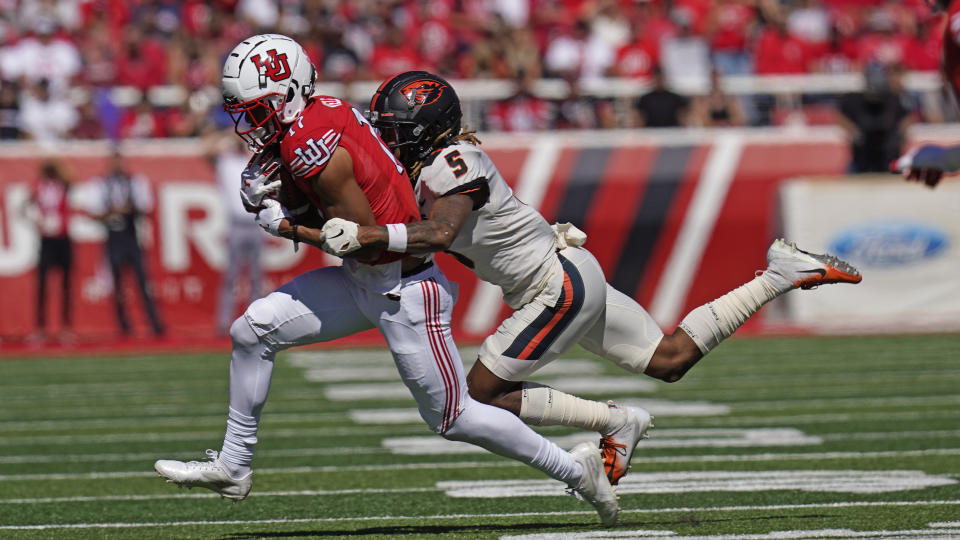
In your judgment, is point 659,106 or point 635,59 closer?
point 659,106

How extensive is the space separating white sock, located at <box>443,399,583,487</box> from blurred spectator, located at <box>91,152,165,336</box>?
8731mm

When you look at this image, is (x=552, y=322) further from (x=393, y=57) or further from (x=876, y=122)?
(x=393, y=57)

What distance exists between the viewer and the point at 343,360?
12.0 metres

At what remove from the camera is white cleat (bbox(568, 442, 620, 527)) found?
526 centimetres

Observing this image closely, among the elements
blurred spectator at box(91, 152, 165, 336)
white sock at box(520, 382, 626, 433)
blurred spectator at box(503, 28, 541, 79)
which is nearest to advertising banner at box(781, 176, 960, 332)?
blurred spectator at box(503, 28, 541, 79)

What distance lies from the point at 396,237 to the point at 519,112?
9.75 m

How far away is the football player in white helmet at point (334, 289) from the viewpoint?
4.89 m

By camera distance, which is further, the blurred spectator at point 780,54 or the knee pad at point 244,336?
the blurred spectator at point 780,54

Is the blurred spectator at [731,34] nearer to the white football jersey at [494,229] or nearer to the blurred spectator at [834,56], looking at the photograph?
the blurred spectator at [834,56]

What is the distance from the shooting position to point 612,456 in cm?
557

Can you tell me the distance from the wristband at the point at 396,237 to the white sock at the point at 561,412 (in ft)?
3.20

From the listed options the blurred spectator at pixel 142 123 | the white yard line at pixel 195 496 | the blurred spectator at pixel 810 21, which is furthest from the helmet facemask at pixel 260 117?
the blurred spectator at pixel 810 21

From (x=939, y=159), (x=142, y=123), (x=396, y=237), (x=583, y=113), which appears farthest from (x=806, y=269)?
(x=142, y=123)

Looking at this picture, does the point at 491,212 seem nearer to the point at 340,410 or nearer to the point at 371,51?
the point at 340,410
